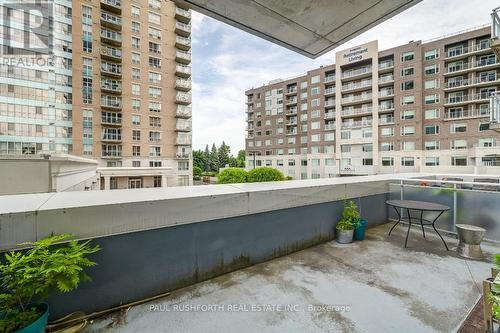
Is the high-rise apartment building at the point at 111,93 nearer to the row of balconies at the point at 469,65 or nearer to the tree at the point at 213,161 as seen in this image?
the tree at the point at 213,161

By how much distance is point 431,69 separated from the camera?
34719 mm

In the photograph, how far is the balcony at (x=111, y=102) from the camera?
33.8 meters

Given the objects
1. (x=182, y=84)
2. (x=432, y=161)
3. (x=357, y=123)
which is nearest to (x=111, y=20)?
(x=182, y=84)

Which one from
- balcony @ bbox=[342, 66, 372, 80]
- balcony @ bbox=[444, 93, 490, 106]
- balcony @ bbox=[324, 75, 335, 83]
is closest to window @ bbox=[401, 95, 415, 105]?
balcony @ bbox=[444, 93, 490, 106]

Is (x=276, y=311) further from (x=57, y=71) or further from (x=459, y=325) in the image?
(x=57, y=71)

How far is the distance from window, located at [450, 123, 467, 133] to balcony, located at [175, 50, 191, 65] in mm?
43229

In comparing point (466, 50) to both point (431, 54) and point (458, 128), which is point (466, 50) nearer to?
point (431, 54)

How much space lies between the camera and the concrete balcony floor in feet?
8.42

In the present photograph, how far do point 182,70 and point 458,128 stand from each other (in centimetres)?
4421

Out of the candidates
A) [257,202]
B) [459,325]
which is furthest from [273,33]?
[459,325]

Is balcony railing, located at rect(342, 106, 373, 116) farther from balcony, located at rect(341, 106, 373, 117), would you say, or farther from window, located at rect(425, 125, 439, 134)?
window, located at rect(425, 125, 439, 134)

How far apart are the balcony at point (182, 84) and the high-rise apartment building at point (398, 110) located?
23.4m

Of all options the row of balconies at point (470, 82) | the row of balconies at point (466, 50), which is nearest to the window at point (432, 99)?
the row of balconies at point (470, 82)

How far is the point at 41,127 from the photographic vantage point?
32219 millimetres
